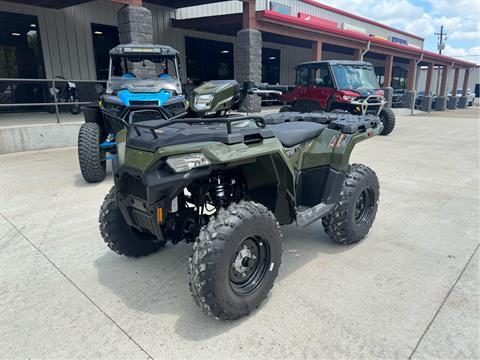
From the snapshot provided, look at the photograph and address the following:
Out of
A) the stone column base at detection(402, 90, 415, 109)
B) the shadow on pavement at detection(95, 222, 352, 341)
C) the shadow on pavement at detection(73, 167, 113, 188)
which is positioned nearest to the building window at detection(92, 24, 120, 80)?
the shadow on pavement at detection(73, 167, 113, 188)

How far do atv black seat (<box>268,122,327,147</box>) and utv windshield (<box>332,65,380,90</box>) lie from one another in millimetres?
7546

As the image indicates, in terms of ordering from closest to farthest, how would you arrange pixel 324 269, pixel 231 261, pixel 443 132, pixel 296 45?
pixel 231 261 < pixel 324 269 < pixel 443 132 < pixel 296 45

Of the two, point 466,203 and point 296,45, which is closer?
point 466,203

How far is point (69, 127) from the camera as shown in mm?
8867

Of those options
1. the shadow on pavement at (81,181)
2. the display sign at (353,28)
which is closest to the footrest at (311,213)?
the shadow on pavement at (81,181)

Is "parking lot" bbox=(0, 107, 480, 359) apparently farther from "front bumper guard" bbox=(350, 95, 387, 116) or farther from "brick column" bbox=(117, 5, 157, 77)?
"brick column" bbox=(117, 5, 157, 77)

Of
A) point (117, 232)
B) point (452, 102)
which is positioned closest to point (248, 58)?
point (117, 232)

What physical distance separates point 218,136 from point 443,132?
13.2 metres

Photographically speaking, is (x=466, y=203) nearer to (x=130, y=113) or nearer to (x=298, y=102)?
(x=130, y=113)

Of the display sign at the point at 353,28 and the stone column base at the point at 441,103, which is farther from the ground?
the display sign at the point at 353,28

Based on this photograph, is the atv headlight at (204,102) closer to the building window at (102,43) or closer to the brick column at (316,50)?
the building window at (102,43)

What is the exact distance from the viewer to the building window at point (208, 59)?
17688 mm

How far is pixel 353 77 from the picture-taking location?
34.5 feet

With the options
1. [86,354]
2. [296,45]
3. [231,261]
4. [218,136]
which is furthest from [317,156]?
[296,45]
